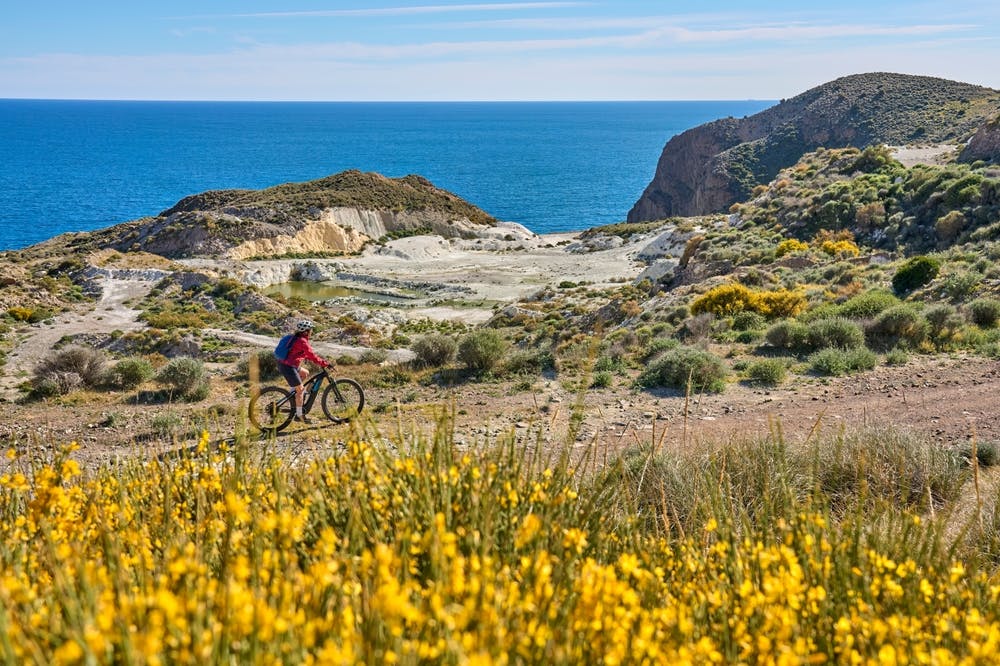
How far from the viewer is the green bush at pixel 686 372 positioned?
1185cm

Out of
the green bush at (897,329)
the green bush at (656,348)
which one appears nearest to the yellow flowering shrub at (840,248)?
the green bush at (897,329)

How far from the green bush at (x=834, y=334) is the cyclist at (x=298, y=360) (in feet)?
29.2

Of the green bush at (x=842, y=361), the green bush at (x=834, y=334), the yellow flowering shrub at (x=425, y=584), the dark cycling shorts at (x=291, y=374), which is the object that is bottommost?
the dark cycling shorts at (x=291, y=374)

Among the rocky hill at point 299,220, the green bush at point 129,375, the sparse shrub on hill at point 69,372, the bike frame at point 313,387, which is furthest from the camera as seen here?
the rocky hill at point 299,220

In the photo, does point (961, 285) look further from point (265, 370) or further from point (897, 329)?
point (265, 370)

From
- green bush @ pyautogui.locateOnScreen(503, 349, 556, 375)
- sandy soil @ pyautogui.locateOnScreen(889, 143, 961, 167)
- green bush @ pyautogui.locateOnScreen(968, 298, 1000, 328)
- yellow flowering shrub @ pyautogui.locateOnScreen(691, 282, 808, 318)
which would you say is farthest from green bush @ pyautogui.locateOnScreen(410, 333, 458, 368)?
sandy soil @ pyautogui.locateOnScreen(889, 143, 961, 167)

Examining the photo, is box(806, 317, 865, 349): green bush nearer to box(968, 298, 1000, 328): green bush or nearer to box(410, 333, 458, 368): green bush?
box(968, 298, 1000, 328): green bush

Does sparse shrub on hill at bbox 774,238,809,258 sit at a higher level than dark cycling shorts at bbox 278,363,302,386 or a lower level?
higher

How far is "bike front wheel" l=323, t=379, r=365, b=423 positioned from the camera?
35.4ft

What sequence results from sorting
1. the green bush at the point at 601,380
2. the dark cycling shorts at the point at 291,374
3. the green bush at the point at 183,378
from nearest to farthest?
the dark cycling shorts at the point at 291,374
the green bush at the point at 601,380
the green bush at the point at 183,378

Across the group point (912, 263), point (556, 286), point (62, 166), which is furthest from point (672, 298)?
point (62, 166)

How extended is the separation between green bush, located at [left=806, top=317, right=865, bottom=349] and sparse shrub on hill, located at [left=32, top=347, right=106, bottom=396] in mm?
14416

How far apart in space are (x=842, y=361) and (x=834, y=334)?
1471 millimetres

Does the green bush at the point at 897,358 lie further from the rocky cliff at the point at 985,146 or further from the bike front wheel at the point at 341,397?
the rocky cliff at the point at 985,146
